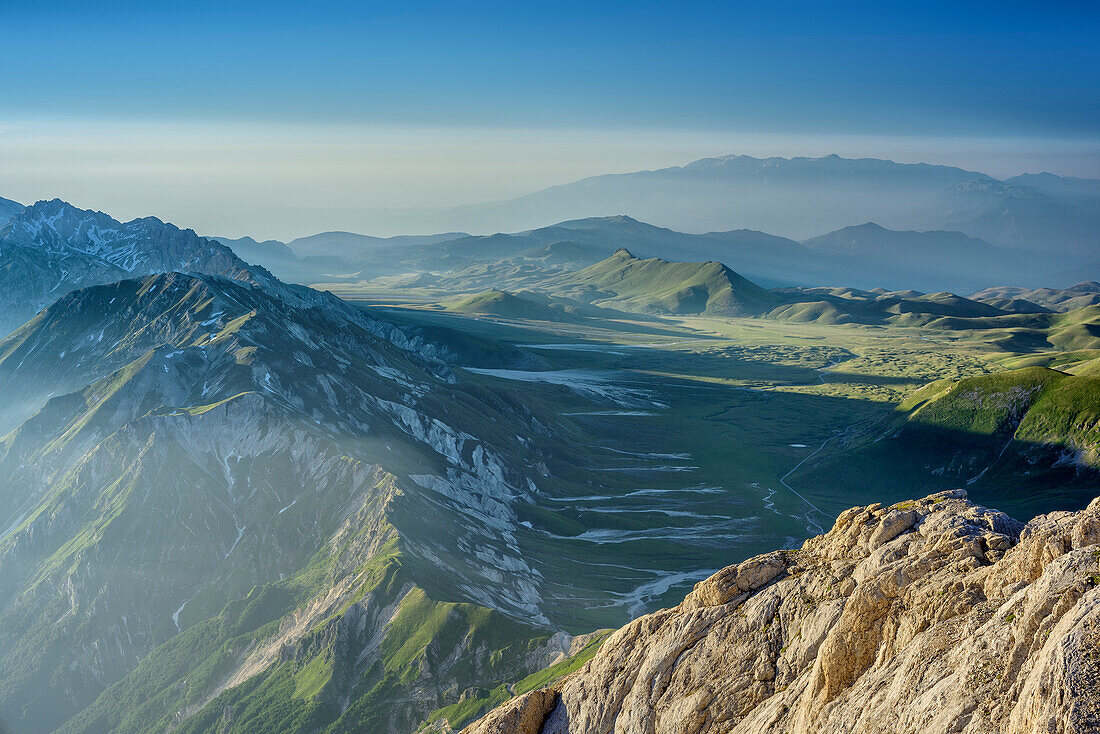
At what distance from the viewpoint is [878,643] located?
3788cm

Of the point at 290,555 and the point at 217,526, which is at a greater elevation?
the point at 217,526

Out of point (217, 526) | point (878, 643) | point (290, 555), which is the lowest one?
point (290, 555)

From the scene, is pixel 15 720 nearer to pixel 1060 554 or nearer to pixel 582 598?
pixel 582 598

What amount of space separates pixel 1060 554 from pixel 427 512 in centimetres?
12525

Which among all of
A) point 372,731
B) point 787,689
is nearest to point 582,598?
point 372,731

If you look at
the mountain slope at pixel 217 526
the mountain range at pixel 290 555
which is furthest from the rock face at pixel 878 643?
the mountain slope at pixel 217 526

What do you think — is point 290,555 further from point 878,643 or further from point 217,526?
point 878,643

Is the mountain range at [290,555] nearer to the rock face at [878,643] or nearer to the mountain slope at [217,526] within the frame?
the mountain slope at [217,526]

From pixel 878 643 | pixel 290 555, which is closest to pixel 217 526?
pixel 290 555

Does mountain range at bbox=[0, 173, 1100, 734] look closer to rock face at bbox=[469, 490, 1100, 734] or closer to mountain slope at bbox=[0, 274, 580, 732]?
mountain slope at bbox=[0, 274, 580, 732]

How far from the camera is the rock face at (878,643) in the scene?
1168 inches

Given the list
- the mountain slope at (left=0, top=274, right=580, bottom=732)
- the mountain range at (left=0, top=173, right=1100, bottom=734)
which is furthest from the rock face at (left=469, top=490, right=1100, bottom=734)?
the mountain slope at (left=0, top=274, right=580, bottom=732)

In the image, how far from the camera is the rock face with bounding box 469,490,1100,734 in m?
29.7

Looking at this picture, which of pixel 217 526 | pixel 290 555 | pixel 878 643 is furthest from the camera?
pixel 217 526
